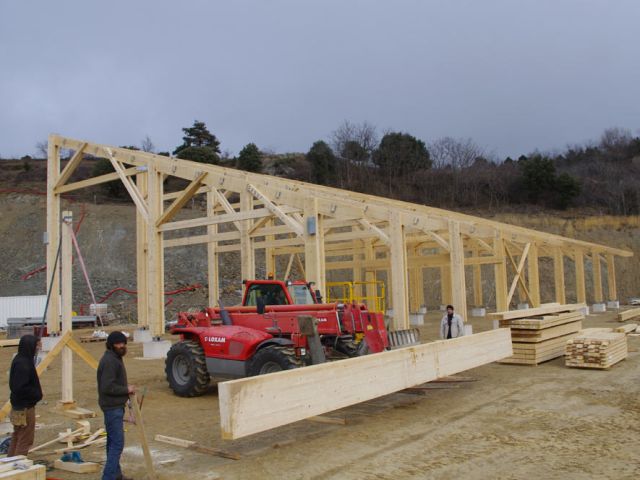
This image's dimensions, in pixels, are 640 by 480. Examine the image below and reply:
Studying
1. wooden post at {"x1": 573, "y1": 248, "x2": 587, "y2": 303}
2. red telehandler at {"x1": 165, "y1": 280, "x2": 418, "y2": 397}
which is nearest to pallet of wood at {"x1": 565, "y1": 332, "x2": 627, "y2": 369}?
red telehandler at {"x1": 165, "y1": 280, "x2": 418, "y2": 397}

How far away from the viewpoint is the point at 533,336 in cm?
1233

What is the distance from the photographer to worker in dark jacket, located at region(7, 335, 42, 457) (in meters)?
5.90

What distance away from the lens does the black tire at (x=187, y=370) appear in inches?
385

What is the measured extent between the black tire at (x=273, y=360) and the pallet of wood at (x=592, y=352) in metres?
6.36

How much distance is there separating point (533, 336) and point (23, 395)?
33.0ft

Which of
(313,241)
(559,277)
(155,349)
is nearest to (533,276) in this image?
(559,277)

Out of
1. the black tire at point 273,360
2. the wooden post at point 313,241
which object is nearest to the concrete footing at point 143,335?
the wooden post at point 313,241

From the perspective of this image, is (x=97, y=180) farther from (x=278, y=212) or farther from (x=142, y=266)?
(x=278, y=212)

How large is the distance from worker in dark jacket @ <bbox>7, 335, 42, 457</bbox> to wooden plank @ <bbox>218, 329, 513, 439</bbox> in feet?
7.30

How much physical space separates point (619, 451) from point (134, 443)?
5.59 m

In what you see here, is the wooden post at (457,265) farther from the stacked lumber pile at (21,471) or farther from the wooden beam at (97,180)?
the stacked lumber pile at (21,471)

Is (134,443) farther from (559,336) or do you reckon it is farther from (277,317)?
(559,336)

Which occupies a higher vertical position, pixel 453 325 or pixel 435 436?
pixel 453 325

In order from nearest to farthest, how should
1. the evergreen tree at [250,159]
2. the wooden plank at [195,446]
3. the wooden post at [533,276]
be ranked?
the wooden plank at [195,446], the wooden post at [533,276], the evergreen tree at [250,159]
